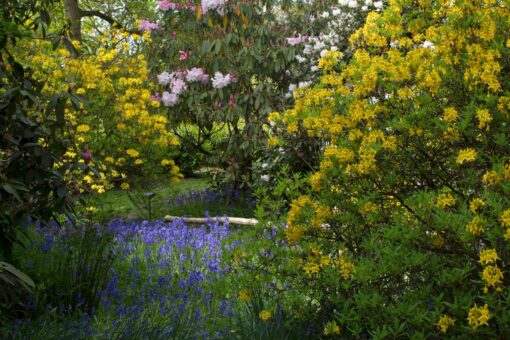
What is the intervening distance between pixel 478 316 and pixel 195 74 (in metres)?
6.80

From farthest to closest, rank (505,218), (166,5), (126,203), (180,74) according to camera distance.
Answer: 1. (126,203)
2. (166,5)
3. (180,74)
4. (505,218)

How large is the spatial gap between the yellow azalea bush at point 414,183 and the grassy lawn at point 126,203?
180 inches

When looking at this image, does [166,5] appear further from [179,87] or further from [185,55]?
[179,87]

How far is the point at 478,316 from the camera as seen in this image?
2.32 m

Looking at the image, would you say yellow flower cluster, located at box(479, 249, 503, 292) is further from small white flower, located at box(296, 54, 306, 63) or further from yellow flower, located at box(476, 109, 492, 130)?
small white flower, located at box(296, 54, 306, 63)

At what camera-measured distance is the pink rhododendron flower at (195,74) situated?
8633 millimetres

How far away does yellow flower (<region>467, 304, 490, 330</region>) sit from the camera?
7.43ft

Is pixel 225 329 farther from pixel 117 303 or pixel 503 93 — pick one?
pixel 503 93

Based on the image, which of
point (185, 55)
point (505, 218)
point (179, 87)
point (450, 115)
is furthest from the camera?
point (185, 55)

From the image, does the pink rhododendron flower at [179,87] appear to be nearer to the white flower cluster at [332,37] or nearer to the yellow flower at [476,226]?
the white flower cluster at [332,37]

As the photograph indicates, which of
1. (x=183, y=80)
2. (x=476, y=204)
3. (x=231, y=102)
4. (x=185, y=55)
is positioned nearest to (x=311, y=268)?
(x=476, y=204)

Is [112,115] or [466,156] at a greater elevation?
[466,156]

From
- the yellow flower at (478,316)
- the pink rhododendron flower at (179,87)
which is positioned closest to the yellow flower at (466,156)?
the yellow flower at (478,316)

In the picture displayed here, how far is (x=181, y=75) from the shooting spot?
8.98m
